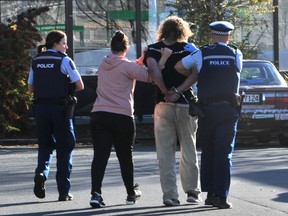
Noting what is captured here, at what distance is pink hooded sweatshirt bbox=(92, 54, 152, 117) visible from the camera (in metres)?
8.23

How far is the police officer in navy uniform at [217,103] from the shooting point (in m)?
7.96

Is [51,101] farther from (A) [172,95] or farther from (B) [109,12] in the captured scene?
(B) [109,12]

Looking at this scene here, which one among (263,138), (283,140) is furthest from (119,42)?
(263,138)

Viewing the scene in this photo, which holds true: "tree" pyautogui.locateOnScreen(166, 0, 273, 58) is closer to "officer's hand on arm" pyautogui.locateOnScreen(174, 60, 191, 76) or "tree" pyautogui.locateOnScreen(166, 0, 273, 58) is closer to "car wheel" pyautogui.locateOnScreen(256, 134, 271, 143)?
"car wheel" pyautogui.locateOnScreen(256, 134, 271, 143)

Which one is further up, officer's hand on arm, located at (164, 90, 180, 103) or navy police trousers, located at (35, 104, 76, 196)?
officer's hand on arm, located at (164, 90, 180, 103)

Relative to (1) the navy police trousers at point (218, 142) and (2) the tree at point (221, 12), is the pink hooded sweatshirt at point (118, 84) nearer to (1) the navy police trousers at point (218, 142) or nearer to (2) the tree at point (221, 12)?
(1) the navy police trousers at point (218, 142)

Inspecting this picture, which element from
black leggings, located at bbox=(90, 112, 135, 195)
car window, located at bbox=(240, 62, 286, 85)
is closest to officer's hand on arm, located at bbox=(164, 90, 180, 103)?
black leggings, located at bbox=(90, 112, 135, 195)

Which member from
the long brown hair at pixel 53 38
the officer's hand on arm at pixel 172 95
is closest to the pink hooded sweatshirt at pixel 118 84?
the officer's hand on arm at pixel 172 95

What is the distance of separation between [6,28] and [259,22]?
6.81 m

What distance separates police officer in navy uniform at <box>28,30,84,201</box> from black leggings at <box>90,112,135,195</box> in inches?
17.1

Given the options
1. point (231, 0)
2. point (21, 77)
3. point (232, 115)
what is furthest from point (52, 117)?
point (231, 0)

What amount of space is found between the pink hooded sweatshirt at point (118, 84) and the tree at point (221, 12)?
10792 mm

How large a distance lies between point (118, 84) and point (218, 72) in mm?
1034

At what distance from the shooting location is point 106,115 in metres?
8.23
